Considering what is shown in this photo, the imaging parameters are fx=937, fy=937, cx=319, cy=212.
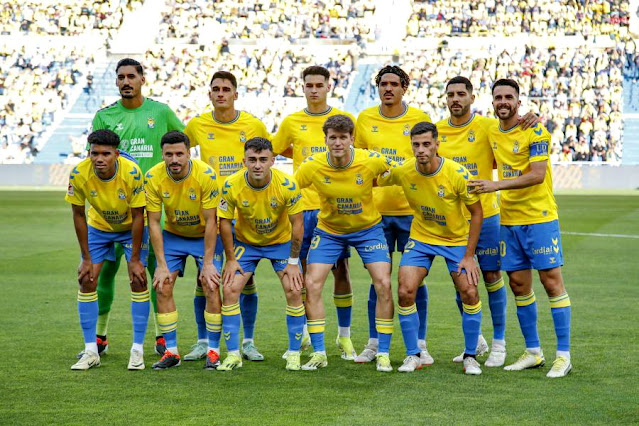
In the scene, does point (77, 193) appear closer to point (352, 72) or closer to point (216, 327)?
point (216, 327)

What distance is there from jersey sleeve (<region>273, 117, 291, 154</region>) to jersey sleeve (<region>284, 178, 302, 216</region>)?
1034mm

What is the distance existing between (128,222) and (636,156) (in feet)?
102

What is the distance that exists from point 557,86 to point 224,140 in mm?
31950

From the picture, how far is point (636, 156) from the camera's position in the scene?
116 feet

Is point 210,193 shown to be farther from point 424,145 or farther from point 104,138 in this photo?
point 424,145

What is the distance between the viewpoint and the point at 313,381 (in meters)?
6.83

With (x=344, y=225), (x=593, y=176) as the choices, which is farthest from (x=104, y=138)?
(x=593, y=176)

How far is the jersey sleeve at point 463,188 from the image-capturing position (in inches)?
279

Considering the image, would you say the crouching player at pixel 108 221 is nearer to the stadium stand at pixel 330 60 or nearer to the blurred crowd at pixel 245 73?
the stadium stand at pixel 330 60

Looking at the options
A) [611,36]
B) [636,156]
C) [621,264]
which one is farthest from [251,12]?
[621,264]

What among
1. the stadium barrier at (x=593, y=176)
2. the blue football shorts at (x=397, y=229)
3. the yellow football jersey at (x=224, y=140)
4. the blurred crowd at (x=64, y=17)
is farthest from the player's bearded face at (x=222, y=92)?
the blurred crowd at (x=64, y=17)

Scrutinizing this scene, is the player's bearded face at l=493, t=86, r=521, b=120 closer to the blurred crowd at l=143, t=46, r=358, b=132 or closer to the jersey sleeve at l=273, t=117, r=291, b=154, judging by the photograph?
the jersey sleeve at l=273, t=117, r=291, b=154

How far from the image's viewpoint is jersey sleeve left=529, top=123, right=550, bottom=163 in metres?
7.07

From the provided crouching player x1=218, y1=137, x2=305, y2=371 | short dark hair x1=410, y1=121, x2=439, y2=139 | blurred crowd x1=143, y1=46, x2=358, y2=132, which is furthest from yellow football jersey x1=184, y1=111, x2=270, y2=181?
blurred crowd x1=143, y1=46, x2=358, y2=132
